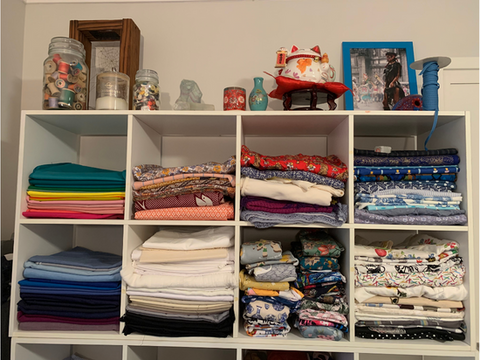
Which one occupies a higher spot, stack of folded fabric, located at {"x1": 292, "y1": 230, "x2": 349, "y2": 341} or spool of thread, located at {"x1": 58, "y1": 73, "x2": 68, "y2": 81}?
spool of thread, located at {"x1": 58, "y1": 73, "x2": 68, "y2": 81}

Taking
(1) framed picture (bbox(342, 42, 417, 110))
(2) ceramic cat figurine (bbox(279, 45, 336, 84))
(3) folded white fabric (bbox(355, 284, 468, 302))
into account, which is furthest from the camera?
(1) framed picture (bbox(342, 42, 417, 110))

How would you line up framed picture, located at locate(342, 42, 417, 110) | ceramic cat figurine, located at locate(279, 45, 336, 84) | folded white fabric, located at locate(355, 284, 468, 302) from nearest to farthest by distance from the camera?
folded white fabric, located at locate(355, 284, 468, 302) < ceramic cat figurine, located at locate(279, 45, 336, 84) < framed picture, located at locate(342, 42, 417, 110)

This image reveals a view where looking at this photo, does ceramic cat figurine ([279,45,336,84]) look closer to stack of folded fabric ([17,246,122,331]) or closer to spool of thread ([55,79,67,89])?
spool of thread ([55,79,67,89])

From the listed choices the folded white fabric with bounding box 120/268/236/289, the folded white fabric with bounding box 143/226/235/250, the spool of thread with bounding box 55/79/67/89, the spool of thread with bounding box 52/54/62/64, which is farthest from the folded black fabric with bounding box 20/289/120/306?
the spool of thread with bounding box 52/54/62/64

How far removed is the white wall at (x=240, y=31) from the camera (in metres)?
1.72

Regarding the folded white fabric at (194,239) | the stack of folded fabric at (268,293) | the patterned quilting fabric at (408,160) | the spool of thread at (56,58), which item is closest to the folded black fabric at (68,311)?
the folded white fabric at (194,239)

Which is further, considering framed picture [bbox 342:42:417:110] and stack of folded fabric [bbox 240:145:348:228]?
framed picture [bbox 342:42:417:110]

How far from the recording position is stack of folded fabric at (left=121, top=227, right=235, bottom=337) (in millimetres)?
1297

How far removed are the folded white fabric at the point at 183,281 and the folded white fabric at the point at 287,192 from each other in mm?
340

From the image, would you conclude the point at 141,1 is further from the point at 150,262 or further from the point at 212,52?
the point at 150,262

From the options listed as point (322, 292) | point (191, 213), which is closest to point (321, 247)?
point (322, 292)

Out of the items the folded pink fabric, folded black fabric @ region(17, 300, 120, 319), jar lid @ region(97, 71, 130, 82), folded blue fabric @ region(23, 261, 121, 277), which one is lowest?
folded black fabric @ region(17, 300, 120, 319)

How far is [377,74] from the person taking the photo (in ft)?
5.53

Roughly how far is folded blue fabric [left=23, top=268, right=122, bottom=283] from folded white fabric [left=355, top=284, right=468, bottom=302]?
3.16ft
